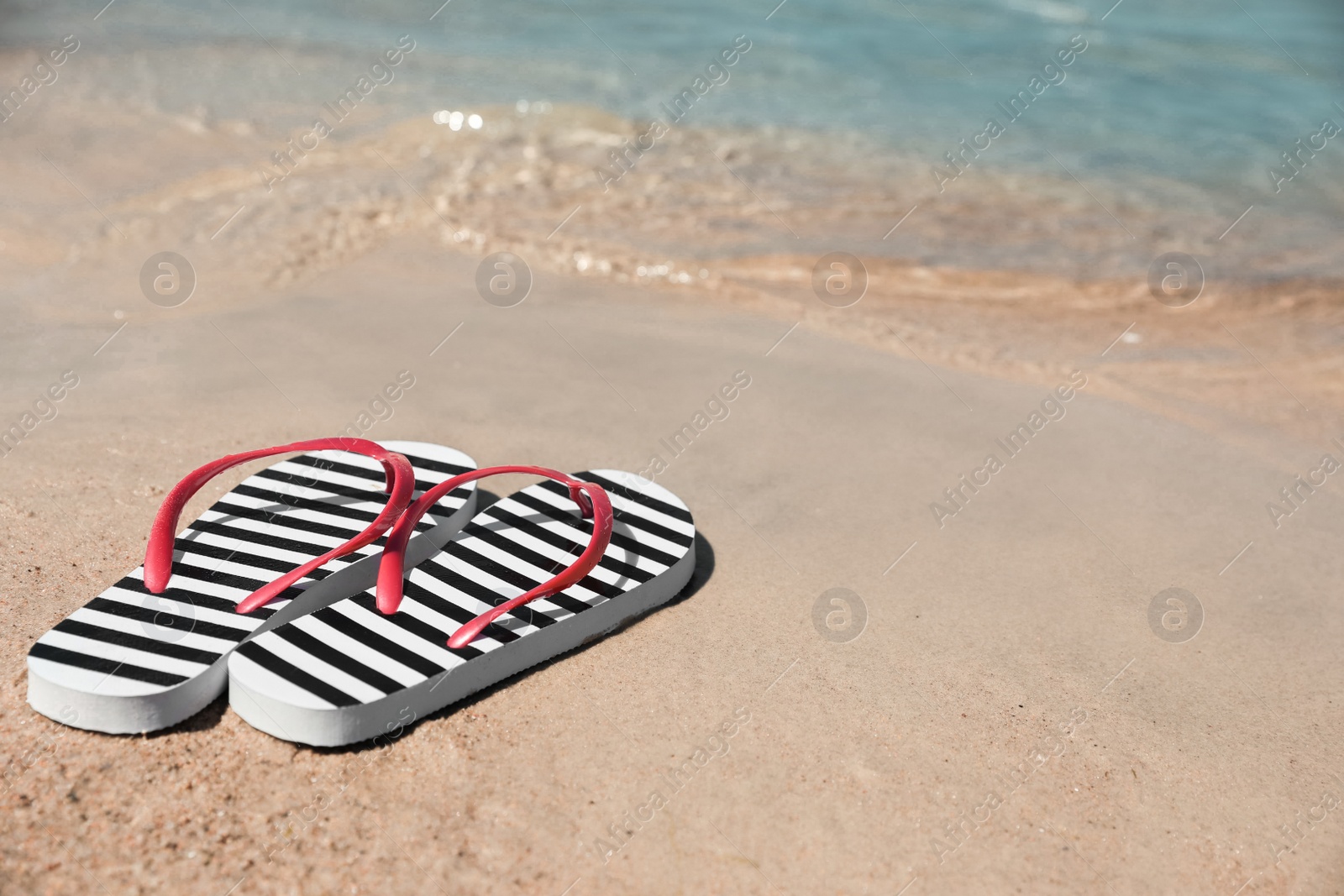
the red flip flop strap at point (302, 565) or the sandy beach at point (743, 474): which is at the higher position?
the red flip flop strap at point (302, 565)

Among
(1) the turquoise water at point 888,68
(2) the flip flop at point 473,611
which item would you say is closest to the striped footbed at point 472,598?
(2) the flip flop at point 473,611

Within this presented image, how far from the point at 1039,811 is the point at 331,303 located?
434 cm

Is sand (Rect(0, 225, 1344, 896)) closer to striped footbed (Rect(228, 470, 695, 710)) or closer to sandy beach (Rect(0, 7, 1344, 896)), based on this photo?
sandy beach (Rect(0, 7, 1344, 896))

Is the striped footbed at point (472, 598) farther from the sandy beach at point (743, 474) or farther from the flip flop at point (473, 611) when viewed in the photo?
the sandy beach at point (743, 474)

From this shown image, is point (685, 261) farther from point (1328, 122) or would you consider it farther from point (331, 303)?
point (1328, 122)

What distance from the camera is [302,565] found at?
3305 mm

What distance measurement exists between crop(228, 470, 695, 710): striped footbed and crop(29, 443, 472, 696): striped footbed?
0.55 feet

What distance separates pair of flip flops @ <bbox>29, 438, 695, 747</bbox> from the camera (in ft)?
9.19

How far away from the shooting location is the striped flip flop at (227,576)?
279cm

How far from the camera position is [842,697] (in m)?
3.26

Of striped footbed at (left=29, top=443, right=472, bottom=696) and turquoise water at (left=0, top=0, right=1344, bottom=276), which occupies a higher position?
striped footbed at (left=29, top=443, right=472, bottom=696)

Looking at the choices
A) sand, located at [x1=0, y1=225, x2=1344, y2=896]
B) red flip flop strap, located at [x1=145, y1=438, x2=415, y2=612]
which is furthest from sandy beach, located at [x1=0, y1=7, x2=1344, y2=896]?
red flip flop strap, located at [x1=145, y1=438, x2=415, y2=612]

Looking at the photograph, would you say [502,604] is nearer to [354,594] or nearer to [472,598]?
[472,598]

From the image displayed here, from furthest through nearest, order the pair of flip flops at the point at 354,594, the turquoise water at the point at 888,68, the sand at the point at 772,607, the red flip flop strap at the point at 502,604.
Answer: the turquoise water at the point at 888,68
the red flip flop strap at the point at 502,604
the pair of flip flops at the point at 354,594
the sand at the point at 772,607
